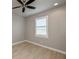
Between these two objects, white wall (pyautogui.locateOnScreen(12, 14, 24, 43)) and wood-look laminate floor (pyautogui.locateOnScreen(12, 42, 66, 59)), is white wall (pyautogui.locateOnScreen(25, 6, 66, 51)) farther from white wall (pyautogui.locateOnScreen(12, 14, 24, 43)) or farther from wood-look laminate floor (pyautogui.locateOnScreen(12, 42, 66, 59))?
white wall (pyautogui.locateOnScreen(12, 14, 24, 43))

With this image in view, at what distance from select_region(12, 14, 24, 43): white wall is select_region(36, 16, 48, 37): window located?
157 centimetres

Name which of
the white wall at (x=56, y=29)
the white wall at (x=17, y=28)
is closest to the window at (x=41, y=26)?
the white wall at (x=56, y=29)

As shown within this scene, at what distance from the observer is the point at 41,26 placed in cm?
535

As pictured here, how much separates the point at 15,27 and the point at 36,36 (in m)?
1.76

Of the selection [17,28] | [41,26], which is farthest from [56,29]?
[17,28]

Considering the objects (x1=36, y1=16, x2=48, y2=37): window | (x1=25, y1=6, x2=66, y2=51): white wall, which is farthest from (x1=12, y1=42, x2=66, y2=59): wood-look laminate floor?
(x1=36, y1=16, x2=48, y2=37): window

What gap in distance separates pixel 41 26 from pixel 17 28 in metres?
2.00

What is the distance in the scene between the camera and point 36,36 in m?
5.71

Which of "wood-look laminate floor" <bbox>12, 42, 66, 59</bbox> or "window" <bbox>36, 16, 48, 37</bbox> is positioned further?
"window" <bbox>36, 16, 48, 37</bbox>

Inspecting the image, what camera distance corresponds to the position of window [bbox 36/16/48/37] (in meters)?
5.06

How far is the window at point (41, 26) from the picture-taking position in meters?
5.06

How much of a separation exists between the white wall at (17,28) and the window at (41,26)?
157 centimetres
